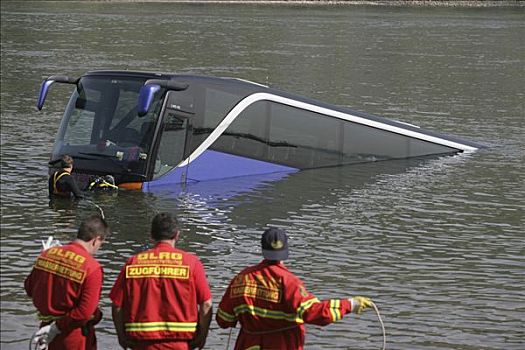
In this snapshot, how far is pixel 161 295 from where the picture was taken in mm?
9828

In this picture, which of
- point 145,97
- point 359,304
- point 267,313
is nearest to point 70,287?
point 267,313

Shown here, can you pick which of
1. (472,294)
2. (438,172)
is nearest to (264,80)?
(438,172)

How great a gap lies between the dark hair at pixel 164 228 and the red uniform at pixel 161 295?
0.07 metres

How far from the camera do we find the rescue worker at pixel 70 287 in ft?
32.7

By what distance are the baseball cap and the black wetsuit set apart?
13.2m

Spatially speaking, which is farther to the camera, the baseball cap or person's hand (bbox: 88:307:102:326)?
person's hand (bbox: 88:307:102:326)

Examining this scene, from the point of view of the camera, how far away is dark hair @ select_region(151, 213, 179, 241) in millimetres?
9852

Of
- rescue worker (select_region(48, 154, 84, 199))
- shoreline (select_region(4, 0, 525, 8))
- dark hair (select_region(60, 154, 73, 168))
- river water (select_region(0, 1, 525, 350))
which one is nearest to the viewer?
river water (select_region(0, 1, 525, 350))

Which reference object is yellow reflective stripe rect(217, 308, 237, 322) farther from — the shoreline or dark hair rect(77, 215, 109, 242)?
the shoreline

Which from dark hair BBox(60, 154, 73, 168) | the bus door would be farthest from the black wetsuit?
the bus door

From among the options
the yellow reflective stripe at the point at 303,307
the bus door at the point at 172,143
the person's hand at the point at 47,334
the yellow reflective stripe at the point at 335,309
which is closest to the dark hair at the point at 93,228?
the person's hand at the point at 47,334

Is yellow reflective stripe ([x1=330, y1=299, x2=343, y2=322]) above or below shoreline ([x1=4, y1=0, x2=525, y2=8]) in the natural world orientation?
below

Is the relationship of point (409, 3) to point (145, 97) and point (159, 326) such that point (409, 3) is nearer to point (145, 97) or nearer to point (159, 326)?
point (145, 97)

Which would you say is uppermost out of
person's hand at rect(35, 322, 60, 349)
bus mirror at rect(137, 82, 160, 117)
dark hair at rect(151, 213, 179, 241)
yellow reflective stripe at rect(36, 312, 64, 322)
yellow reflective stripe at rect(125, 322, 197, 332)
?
bus mirror at rect(137, 82, 160, 117)
